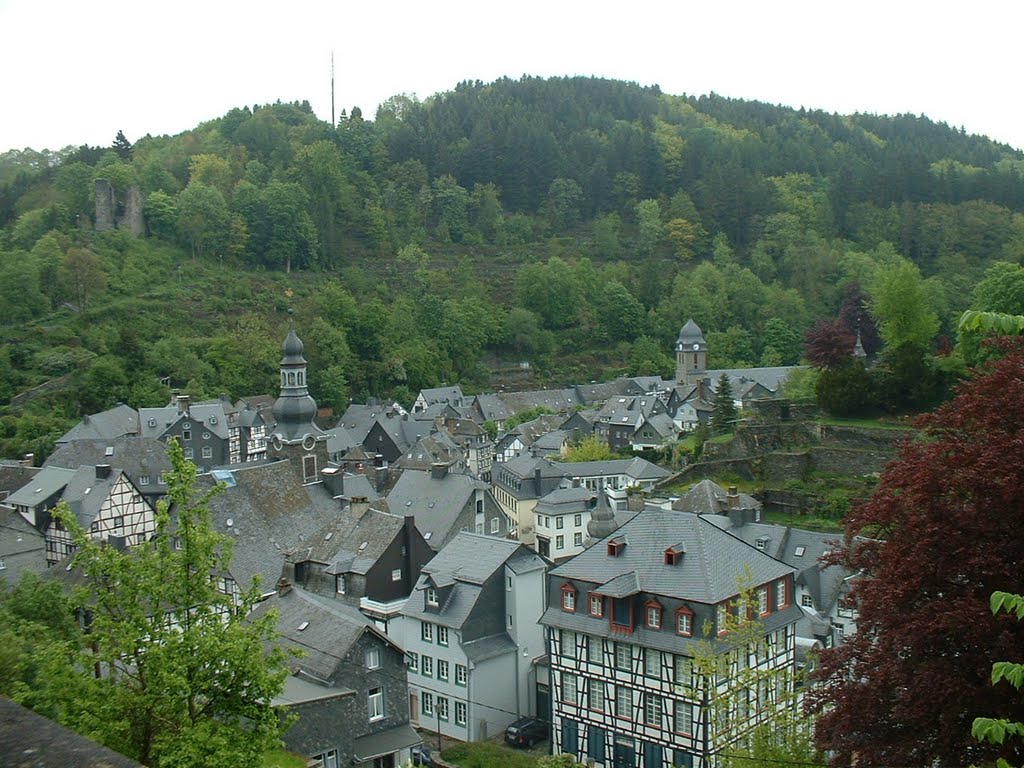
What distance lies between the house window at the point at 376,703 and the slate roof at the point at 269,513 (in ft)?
35.1

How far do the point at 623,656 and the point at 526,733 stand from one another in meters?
3.79

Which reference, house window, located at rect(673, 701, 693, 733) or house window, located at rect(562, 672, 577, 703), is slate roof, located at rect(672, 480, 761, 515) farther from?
house window, located at rect(673, 701, 693, 733)

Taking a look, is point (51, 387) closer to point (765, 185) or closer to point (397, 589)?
point (397, 589)

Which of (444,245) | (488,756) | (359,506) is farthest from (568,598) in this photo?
(444,245)

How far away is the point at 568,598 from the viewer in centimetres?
2284

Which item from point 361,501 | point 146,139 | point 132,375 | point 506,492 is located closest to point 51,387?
point 132,375

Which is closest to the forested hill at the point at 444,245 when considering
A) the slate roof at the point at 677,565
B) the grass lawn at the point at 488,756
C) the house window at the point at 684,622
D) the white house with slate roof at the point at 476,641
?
the white house with slate roof at the point at 476,641

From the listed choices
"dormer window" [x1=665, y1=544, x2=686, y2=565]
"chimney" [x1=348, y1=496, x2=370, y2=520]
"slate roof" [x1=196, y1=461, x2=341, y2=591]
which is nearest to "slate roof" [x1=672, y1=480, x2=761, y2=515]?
"chimney" [x1=348, y1=496, x2=370, y2=520]

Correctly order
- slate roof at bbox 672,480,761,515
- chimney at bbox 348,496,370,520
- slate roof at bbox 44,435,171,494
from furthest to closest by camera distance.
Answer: slate roof at bbox 44,435,171,494 < slate roof at bbox 672,480,761,515 < chimney at bbox 348,496,370,520

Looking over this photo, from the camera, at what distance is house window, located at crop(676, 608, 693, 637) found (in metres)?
20.7

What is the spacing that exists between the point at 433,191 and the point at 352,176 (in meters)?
9.24

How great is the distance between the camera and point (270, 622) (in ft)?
37.2

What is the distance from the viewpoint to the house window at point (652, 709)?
2097 centimetres

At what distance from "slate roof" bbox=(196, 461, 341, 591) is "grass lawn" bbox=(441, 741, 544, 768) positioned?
32.4ft
